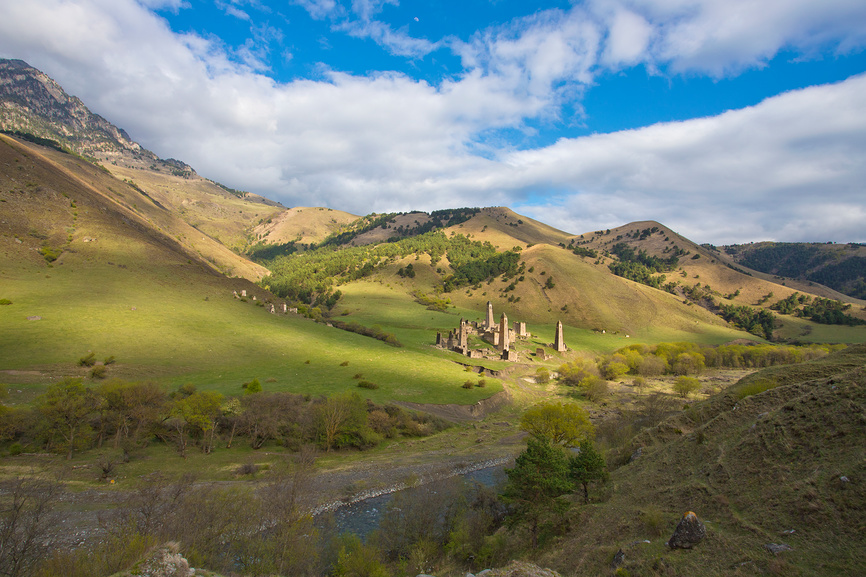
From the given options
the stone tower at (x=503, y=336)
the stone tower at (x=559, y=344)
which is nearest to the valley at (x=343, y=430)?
the stone tower at (x=503, y=336)

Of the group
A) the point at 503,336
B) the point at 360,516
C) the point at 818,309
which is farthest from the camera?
the point at 818,309

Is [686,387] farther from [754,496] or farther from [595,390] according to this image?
[754,496]

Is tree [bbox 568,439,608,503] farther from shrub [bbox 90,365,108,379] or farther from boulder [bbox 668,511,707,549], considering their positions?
shrub [bbox 90,365,108,379]

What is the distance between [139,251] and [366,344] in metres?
49.9

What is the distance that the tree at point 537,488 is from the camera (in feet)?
61.4

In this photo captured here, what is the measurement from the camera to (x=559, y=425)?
118 ft

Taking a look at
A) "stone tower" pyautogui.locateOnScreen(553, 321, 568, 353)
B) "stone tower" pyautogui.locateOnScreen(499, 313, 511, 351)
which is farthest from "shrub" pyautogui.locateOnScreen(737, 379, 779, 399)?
"stone tower" pyautogui.locateOnScreen(553, 321, 568, 353)

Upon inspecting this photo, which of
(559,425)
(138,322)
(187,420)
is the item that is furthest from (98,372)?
(559,425)

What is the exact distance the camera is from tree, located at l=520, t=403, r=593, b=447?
35469mm

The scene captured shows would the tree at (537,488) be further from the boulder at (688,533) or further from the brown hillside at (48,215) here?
the brown hillside at (48,215)

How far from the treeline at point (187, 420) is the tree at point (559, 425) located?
42.6ft

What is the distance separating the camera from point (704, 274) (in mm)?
195625

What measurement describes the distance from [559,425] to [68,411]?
3993 cm

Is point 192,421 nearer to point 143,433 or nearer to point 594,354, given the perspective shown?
point 143,433
